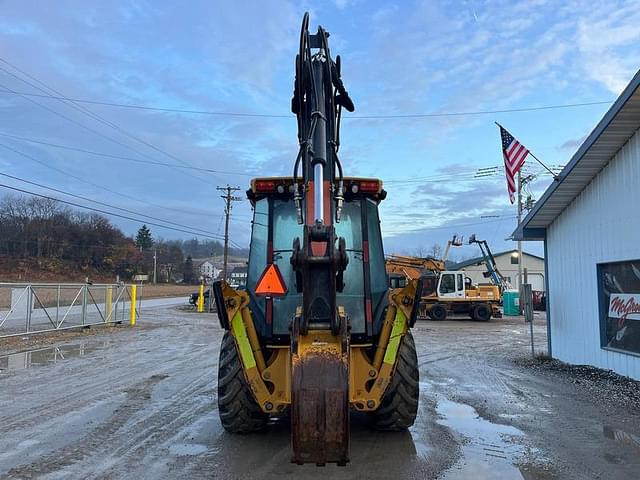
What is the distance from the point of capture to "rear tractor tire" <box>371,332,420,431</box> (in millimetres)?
5676

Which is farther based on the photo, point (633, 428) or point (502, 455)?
point (633, 428)

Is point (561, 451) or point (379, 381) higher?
point (379, 381)

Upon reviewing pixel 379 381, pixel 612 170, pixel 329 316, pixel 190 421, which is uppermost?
pixel 612 170

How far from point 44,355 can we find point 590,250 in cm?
1280

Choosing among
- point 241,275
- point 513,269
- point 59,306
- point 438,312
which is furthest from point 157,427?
point 513,269

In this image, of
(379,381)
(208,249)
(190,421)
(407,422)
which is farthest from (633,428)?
(208,249)

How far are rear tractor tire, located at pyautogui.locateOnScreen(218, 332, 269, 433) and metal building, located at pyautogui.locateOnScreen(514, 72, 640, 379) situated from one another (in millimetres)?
7028

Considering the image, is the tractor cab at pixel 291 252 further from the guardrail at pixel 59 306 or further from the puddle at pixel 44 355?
the guardrail at pixel 59 306

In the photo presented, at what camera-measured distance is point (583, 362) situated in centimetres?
1095

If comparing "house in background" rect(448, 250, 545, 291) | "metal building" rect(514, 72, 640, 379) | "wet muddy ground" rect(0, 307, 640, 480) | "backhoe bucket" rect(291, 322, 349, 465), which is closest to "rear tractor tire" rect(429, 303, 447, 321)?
"metal building" rect(514, 72, 640, 379)

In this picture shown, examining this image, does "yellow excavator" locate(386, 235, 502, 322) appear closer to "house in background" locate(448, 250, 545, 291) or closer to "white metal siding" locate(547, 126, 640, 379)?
"white metal siding" locate(547, 126, 640, 379)

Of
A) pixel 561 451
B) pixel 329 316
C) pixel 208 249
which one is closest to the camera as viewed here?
pixel 329 316

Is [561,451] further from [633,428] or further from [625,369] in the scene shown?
[625,369]

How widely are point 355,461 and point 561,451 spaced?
226cm
